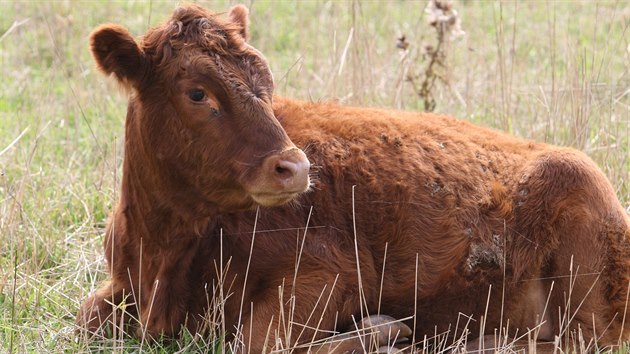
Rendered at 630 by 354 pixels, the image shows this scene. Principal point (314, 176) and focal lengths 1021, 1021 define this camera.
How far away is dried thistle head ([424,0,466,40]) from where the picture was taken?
7980mm

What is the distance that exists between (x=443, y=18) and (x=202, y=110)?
376 cm

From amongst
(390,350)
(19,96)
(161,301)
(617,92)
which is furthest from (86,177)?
(617,92)

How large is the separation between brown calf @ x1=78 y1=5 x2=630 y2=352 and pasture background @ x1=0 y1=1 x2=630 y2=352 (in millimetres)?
311

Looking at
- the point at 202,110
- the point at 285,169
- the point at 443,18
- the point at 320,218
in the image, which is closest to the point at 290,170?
the point at 285,169

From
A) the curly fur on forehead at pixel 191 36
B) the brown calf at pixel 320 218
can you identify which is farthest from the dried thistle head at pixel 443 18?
the curly fur on forehead at pixel 191 36

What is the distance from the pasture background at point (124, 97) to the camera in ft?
20.0

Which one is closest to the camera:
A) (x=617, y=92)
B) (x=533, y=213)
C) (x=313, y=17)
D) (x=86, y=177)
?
(x=533, y=213)

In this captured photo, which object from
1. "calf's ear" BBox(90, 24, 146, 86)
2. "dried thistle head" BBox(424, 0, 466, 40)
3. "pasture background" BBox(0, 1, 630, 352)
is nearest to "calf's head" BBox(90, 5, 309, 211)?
"calf's ear" BBox(90, 24, 146, 86)

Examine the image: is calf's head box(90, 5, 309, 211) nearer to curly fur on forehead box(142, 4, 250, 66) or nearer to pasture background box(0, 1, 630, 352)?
curly fur on forehead box(142, 4, 250, 66)

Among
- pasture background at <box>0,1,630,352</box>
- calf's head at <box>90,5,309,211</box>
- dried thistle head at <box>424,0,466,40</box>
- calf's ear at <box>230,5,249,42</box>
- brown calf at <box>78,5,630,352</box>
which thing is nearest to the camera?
calf's head at <box>90,5,309,211</box>

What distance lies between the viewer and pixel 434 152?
5.58 m

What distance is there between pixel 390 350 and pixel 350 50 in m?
3.99

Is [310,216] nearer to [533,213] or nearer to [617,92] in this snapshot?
[533,213]

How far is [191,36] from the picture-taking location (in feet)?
15.8
